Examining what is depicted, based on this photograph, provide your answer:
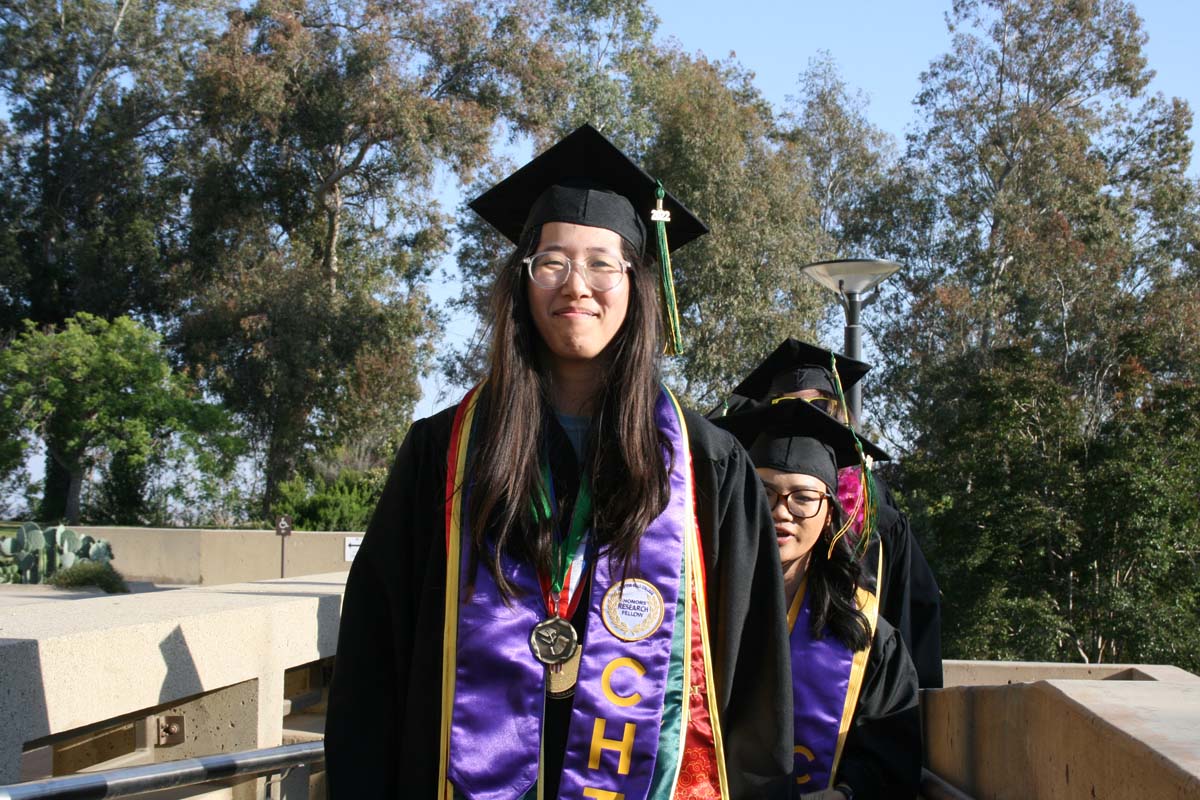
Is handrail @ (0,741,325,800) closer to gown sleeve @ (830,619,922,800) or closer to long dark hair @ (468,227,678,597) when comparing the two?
long dark hair @ (468,227,678,597)

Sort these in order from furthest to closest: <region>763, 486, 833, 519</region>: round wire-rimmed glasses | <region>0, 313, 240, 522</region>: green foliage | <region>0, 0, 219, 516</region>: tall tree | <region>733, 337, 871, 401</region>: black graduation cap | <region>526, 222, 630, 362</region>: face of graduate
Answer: <region>0, 0, 219, 516</region>: tall tree
<region>0, 313, 240, 522</region>: green foliage
<region>733, 337, 871, 401</region>: black graduation cap
<region>763, 486, 833, 519</region>: round wire-rimmed glasses
<region>526, 222, 630, 362</region>: face of graduate

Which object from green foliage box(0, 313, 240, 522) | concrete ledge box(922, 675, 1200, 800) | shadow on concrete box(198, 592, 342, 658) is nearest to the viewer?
concrete ledge box(922, 675, 1200, 800)

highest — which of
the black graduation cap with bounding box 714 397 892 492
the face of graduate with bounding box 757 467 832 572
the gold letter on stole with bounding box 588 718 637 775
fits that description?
the black graduation cap with bounding box 714 397 892 492

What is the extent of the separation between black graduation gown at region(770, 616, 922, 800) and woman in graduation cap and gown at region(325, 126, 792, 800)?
3.33 ft

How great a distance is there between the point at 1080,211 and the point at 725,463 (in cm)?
2761

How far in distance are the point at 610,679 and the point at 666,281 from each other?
31.5 inches

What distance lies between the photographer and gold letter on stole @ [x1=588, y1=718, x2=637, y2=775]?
1945 mm

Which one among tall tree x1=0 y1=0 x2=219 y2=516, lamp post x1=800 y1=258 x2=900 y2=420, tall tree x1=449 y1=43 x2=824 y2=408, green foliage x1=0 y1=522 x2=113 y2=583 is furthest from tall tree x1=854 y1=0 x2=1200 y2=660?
tall tree x1=0 y1=0 x2=219 y2=516

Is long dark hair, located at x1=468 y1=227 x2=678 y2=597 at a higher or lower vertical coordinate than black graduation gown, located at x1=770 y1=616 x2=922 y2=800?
higher

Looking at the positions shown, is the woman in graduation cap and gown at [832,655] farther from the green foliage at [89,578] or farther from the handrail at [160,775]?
the green foliage at [89,578]

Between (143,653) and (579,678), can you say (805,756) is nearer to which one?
(579,678)

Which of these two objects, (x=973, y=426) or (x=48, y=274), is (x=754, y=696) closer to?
(x=973, y=426)

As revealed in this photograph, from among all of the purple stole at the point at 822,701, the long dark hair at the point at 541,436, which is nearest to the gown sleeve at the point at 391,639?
the long dark hair at the point at 541,436

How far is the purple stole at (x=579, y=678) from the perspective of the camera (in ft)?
6.33
